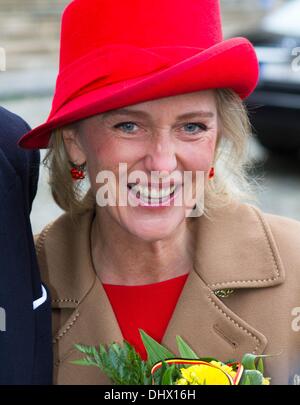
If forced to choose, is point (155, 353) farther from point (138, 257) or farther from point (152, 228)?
point (138, 257)

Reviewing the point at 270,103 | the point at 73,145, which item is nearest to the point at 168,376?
the point at 73,145

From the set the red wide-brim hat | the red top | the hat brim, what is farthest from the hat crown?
the red top

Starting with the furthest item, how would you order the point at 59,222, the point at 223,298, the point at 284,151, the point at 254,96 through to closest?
the point at 284,151, the point at 254,96, the point at 59,222, the point at 223,298

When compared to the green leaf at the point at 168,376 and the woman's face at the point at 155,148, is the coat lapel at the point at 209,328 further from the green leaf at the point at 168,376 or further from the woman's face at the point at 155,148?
the green leaf at the point at 168,376

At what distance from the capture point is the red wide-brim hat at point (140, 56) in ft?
7.17

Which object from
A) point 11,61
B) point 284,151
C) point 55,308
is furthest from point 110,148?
point 11,61

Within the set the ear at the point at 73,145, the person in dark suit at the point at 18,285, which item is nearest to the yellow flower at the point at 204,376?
the person in dark suit at the point at 18,285

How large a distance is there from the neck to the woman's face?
0.19 m

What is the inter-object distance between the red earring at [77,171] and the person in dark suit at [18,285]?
0.26 metres

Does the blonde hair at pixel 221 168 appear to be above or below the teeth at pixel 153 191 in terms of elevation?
above

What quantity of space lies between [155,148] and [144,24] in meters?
0.32

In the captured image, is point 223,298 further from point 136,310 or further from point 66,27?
point 66,27

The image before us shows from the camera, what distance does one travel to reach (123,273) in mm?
2650

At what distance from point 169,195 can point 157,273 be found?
→ 1.18 feet
